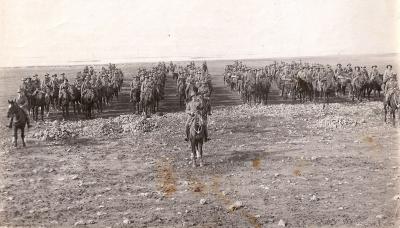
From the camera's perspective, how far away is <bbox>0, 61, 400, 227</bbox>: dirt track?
9.03 meters

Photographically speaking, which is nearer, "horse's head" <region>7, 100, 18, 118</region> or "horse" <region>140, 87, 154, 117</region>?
"horse's head" <region>7, 100, 18, 118</region>

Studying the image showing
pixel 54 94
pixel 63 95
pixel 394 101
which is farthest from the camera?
pixel 54 94

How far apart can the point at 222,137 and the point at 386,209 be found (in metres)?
6.04

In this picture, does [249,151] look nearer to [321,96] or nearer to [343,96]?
[321,96]

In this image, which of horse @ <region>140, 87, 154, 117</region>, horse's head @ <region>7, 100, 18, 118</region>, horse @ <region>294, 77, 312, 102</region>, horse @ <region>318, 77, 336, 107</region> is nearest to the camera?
horse's head @ <region>7, 100, 18, 118</region>

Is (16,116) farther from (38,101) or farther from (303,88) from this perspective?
(303,88)

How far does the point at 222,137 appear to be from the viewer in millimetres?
14312

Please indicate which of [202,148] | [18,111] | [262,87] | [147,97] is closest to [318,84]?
[262,87]

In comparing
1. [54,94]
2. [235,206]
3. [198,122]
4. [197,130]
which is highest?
[54,94]

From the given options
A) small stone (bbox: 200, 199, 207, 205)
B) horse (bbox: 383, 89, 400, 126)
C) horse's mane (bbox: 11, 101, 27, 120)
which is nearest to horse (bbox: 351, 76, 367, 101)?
horse (bbox: 383, 89, 400, 126)

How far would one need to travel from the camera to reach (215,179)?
10625 millimetres

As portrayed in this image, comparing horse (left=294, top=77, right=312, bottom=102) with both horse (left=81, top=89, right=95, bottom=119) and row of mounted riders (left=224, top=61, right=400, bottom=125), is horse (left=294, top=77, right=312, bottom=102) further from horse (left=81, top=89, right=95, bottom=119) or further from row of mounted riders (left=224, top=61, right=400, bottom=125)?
horse (left=81, top=89, right=95, bottom=119)

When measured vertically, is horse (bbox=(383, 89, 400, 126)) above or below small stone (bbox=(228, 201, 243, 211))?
above

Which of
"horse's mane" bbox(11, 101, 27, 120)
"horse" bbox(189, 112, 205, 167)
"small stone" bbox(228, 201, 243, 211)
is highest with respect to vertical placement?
"horse's mane" bbox(11, 101, 27, 120)
